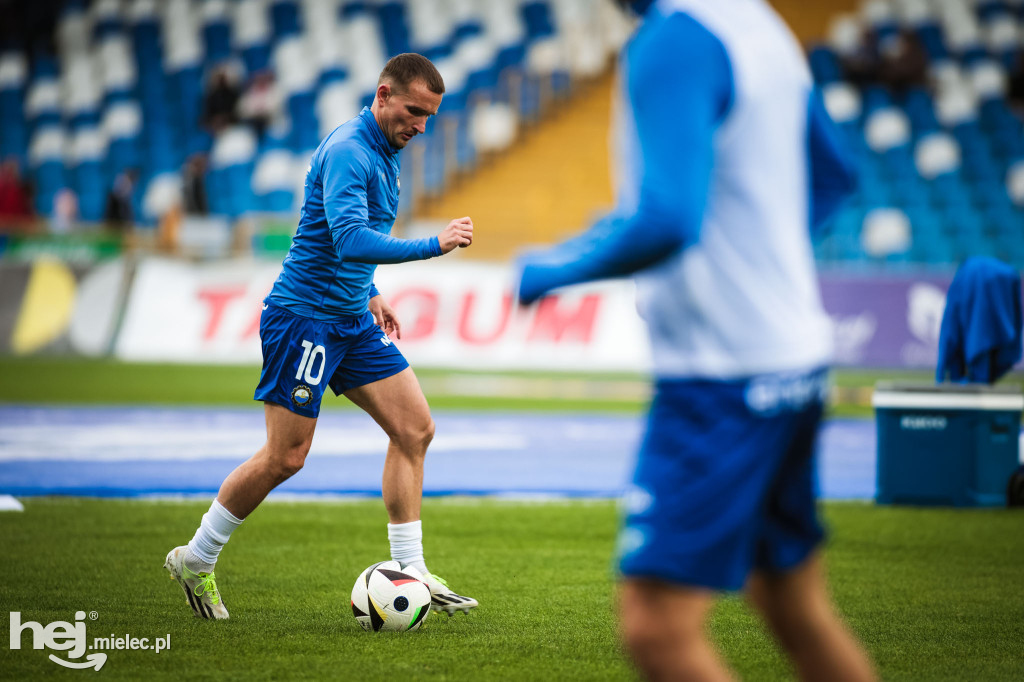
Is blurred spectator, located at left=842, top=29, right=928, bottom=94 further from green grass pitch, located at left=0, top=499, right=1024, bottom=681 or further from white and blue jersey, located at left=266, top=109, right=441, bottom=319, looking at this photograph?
white and blue jersey, located at left=266, top=109, right=441, bottom=319

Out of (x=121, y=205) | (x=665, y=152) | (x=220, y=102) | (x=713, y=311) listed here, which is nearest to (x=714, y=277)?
(x=713, y=311)

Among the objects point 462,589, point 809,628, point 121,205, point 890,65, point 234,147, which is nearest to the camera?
point 809,628

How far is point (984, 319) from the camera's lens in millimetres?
8414

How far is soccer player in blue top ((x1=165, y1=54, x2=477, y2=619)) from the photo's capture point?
5.12 meters

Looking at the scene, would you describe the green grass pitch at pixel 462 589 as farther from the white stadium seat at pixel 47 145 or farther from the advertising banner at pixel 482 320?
the white stadium seat at pixel 47 145

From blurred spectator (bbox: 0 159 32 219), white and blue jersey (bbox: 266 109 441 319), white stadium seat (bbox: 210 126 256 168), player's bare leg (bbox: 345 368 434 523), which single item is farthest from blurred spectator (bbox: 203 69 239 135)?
player's bare leg (bbox: 345 368 434 523)

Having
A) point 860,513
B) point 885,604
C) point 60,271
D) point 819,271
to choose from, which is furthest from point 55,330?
point 885,604

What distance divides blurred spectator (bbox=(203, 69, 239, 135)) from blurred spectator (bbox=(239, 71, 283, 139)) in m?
0.41

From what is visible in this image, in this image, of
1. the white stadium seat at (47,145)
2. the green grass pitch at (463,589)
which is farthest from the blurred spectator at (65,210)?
the green grass pitch at (463,589)

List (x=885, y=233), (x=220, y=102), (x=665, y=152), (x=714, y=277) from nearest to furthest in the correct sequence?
(x=665, y=152) → (x=714, y=277) → (x=885, y=233) → (x=220, y=102)

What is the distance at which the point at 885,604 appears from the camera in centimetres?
561

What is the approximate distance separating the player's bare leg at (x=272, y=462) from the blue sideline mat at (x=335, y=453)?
3255mm

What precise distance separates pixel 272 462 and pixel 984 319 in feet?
17.8

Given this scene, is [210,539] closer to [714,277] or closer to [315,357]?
[315,357]
